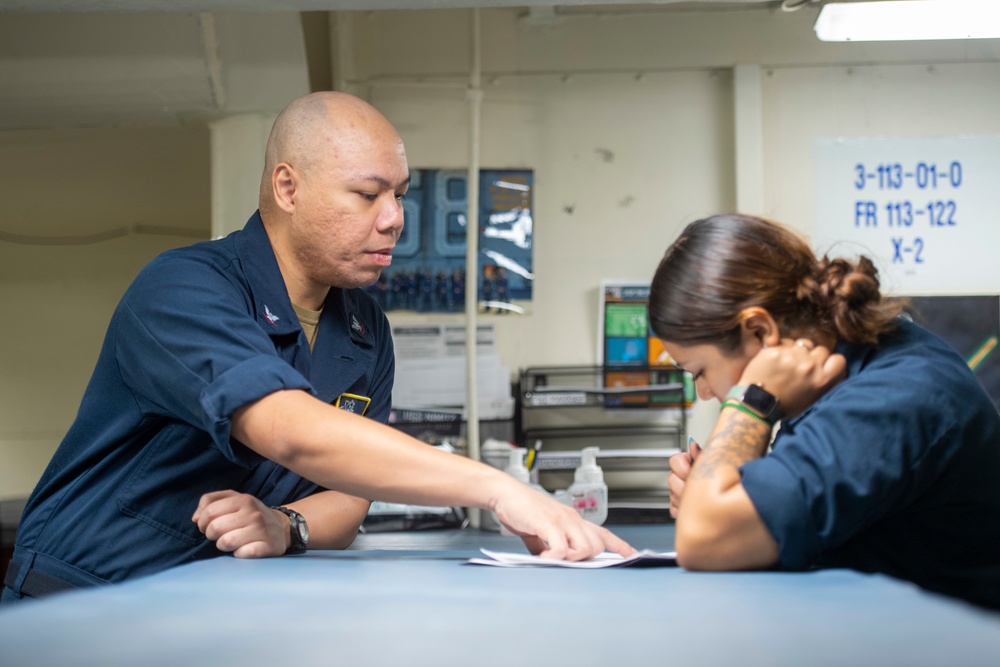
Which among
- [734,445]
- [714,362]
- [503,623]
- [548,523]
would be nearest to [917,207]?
[714,362]

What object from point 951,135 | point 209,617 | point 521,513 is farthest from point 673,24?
point 209,617

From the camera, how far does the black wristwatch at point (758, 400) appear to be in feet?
3.24

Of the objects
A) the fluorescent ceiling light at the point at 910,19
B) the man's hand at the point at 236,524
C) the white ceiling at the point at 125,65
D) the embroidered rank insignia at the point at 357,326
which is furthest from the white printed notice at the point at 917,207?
the man's hand at the point at 236,524

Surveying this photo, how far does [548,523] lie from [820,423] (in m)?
0.30

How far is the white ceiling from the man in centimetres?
66

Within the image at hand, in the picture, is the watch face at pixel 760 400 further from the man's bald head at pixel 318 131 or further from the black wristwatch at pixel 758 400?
the man's bald head at pixel 318 131

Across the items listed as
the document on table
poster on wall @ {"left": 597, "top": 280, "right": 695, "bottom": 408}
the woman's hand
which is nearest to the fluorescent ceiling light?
poster on wall @ {"left": 597, "top": 280, "right": 695, "bottom": 408}

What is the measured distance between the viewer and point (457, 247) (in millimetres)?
2713

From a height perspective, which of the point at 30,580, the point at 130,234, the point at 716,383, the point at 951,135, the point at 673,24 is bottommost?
the point at 30,580

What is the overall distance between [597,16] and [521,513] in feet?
6.92

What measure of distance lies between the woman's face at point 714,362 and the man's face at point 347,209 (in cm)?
53

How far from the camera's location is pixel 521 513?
3.19ft

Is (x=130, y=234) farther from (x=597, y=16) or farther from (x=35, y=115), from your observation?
(x=597, y=16)

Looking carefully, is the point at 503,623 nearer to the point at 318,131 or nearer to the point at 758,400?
the point at 758,400
